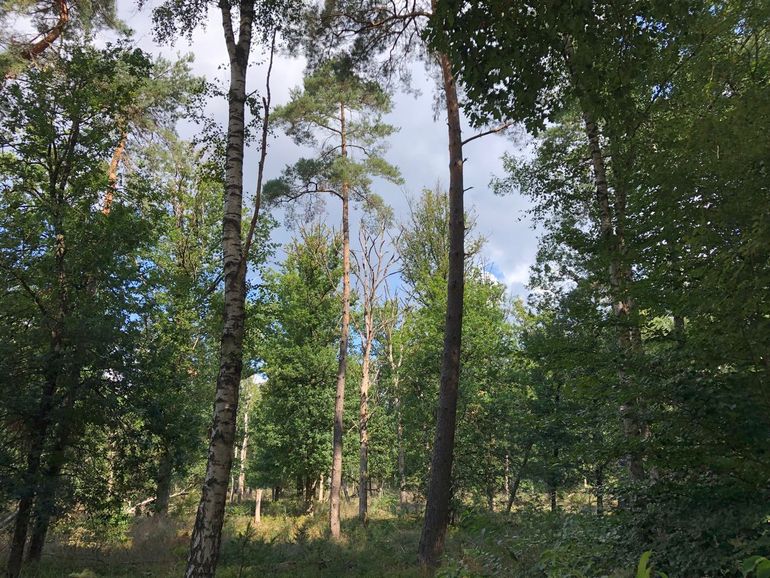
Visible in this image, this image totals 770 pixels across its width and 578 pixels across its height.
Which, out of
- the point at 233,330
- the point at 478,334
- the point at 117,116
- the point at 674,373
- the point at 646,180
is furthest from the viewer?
the point at 478,334

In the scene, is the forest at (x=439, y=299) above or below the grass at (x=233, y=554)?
above

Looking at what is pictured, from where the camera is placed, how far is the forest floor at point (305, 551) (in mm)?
6211

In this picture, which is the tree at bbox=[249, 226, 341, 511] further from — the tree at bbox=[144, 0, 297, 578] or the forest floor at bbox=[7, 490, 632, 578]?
the tree at bbox=[144, 0, 297, 578]

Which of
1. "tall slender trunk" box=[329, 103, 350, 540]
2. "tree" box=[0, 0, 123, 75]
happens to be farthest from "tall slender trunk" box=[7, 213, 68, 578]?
"tall slender trunk" box=[329, 103, 350, 540]

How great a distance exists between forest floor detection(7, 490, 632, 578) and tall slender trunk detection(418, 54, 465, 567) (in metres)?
0.44

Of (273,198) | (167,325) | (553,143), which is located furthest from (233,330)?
(167,325)

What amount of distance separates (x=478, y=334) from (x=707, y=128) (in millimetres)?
14454

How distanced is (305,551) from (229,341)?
803 cm

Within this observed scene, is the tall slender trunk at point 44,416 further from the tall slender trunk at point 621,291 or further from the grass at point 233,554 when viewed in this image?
the tall slender trunk at point 621,291

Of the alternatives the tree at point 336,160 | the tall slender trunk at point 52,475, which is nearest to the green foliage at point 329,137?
the tree at point 336,160

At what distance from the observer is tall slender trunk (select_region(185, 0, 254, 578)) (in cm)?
507

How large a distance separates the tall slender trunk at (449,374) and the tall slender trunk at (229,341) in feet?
11.5

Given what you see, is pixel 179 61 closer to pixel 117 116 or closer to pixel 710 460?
pixel 117 116

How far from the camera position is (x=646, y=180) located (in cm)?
523
